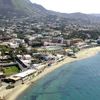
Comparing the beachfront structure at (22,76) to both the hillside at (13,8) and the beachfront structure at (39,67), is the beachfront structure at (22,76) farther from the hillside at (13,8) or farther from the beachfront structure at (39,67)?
the hillside at (13,8)

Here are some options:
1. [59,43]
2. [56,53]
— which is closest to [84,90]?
[56,53]

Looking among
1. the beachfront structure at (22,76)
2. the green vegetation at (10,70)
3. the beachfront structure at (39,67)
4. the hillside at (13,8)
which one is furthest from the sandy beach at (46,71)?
the hillside at (13,8)

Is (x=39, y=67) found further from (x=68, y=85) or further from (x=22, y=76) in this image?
(x=68, y=85)

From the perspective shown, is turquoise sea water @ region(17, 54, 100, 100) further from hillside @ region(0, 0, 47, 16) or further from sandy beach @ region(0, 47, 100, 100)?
hillside @ region(0, 0, 47, 16)

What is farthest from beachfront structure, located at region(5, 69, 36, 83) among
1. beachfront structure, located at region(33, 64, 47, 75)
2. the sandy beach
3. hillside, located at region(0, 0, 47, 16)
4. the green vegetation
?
hillside, located at region(0, 0, 47, 16)

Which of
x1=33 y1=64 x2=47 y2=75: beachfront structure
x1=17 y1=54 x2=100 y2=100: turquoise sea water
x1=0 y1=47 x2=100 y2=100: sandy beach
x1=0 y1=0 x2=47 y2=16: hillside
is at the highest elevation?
x1=0 y1=0 x2=47 y2=16: hillside

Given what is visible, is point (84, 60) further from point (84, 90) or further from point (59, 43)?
point (84, 90)
